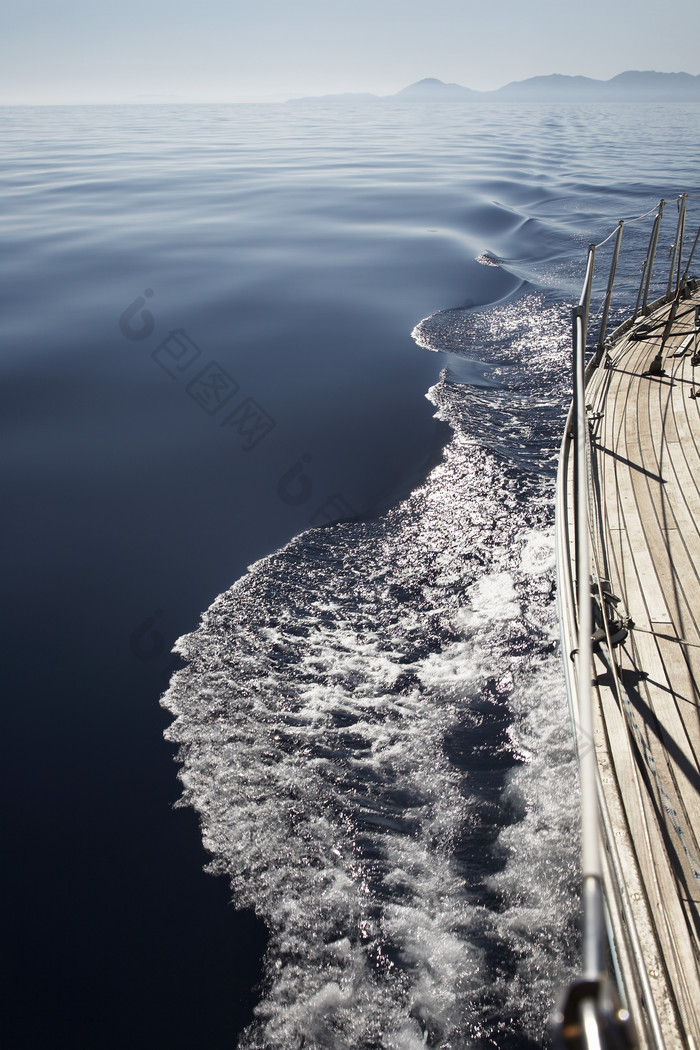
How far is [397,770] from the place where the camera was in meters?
4.68

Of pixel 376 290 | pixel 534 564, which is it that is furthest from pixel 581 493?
pixel 376 290

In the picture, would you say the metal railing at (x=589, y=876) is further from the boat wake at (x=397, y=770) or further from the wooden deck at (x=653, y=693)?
the boat wake at (x=397, y=770)

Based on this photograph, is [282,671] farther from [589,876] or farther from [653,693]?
[589,876]

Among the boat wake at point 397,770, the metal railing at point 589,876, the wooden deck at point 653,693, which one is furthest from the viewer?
the boat wake at point 397,770

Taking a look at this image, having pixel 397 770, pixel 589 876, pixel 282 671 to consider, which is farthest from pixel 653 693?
pixel 282 671

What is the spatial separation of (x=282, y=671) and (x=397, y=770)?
1.37m

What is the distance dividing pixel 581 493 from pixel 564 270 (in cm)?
1604

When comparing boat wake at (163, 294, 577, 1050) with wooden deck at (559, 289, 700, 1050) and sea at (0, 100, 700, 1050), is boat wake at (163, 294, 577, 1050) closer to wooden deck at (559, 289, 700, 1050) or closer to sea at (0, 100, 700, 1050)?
sea at (0, 100, 700, 1050)

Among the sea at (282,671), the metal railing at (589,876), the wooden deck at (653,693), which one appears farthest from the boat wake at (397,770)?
the wooden deck at (653,693)

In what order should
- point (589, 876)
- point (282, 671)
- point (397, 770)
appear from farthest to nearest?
point (282, 671) → point (397, 770) → point (589, 876)

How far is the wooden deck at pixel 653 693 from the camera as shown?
2.45 metres

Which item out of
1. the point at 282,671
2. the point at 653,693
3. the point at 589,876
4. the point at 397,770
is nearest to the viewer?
the point at 589,876

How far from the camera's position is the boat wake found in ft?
11.7

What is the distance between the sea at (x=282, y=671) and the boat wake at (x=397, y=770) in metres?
0.02
